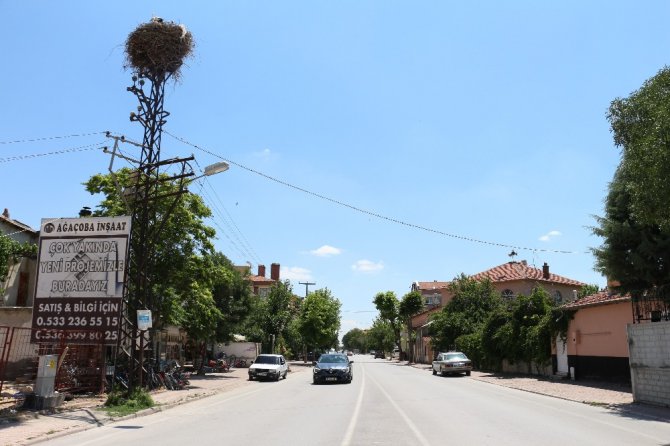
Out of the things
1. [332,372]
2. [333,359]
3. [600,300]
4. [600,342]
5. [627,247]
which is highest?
[627,247]

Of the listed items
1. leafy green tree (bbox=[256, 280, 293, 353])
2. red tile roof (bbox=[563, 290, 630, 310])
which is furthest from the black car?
leafy green tree (bbox=[256, 280, 293, 353])

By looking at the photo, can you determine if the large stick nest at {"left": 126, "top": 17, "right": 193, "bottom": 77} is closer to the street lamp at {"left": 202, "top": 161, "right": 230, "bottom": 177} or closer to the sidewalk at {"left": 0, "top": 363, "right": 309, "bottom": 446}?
the street lamp at {"left": 202, "top": 161, "right": 230, "bottom": 177}

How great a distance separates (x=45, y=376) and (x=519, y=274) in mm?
54308

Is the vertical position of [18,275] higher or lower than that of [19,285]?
higher

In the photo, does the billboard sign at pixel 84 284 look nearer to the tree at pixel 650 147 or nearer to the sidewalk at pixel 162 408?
the sidewalk at pixel 162 408

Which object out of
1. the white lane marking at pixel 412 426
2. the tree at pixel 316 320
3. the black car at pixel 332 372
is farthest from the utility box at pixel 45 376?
the tree at pixel 316 320

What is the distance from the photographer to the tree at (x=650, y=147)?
1372 centimetres

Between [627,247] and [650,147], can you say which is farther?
[627,247]

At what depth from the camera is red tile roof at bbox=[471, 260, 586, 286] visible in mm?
59209

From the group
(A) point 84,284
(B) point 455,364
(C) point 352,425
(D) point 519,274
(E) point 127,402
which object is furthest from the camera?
(D) point 519,274

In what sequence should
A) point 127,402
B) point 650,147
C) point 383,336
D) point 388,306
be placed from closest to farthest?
1. point 650,147
2. point 127,402
3. point 388,306
4. point 383,336

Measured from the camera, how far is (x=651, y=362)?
57.7ft

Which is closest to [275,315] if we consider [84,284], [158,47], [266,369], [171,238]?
[266,369]

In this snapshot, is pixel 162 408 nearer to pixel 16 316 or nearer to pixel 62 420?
pixel 62 420
